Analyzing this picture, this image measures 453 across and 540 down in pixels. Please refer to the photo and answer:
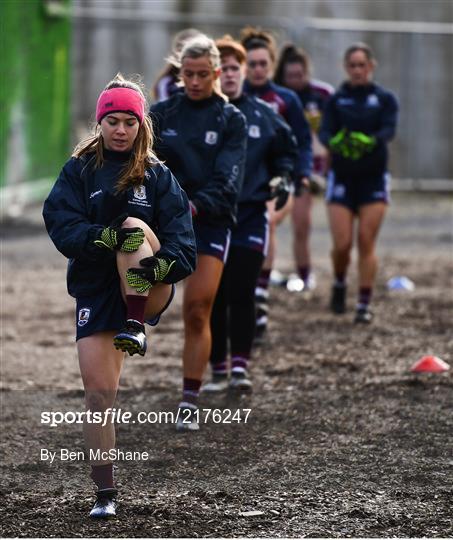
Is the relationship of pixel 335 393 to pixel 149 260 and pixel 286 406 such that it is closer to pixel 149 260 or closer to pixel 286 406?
pixel 286 406

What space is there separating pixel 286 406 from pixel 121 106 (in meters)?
2.78

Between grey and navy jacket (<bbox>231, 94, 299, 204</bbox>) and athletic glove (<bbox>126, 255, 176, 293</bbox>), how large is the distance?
2737mm

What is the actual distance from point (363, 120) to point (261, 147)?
298cm

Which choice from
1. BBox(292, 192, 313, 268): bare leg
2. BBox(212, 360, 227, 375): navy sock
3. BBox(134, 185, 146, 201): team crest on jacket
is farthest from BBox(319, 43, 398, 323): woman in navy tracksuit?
BBox(134, 185, 146, 201): team crest on jacket

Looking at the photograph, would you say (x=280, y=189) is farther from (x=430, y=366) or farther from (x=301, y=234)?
(x=301, y=234)

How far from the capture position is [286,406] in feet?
26.2

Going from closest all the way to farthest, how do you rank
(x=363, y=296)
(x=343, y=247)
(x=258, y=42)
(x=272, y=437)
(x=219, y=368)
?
(x=272, y=437) → (x=219, y=368) → (x=258, y=42) → (x=363, y=296) → (x=343, y=247)

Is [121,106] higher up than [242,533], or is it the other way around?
[121,106]

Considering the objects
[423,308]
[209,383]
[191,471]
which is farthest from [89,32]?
[191,471]

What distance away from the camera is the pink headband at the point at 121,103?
583 cm

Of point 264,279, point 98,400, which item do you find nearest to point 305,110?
point 264,279

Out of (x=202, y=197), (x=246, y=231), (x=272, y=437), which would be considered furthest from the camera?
(x=246, y=231)

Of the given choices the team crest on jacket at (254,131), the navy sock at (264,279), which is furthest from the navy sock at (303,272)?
the team crest on jacket at (254,131)

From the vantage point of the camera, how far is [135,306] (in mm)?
5699
